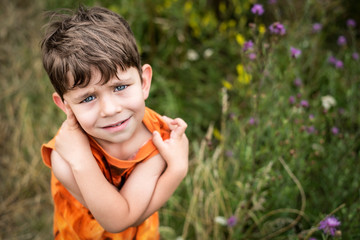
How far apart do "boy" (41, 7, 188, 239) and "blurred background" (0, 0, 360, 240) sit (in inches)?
25.4

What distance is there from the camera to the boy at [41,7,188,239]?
1.09m

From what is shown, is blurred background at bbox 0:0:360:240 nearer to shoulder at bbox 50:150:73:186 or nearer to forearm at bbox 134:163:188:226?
forearm at bbox 134:163:188:226

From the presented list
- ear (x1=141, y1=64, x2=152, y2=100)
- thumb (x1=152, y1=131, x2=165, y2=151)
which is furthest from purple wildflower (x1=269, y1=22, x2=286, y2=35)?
thumb (x1=152, y1=131, x2=165, y2=151)

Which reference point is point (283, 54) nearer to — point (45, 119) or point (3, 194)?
point (45, 119)

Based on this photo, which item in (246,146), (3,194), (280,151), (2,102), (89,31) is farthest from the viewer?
(2,102)

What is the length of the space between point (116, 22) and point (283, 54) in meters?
2.09

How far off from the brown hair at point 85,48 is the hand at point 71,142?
0.12 m

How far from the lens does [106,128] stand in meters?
1.15

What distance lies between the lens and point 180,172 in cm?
124

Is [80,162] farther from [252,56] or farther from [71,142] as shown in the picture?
[252,56]

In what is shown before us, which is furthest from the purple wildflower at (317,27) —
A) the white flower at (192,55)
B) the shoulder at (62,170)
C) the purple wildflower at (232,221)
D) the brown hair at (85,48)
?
the shoulder at (62,170)

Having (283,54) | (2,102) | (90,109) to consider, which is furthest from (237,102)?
(2,102)

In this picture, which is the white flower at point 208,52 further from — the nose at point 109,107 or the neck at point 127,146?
the nose at point 109,107

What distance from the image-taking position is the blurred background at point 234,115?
194cm
